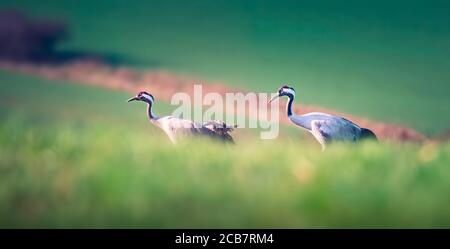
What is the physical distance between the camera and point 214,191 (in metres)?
3.46

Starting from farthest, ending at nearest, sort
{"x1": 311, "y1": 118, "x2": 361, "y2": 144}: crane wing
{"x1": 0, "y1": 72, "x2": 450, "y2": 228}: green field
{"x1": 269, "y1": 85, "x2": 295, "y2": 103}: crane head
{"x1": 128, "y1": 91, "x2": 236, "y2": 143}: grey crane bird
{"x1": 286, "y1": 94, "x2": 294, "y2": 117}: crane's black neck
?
{"x1": 286, "y1": 94, "x2": 294, "y2": 117}: crane's black neck, {"x1": 269, "y1": 85, "x2": 295, "y2": 103}: crane head, {"x1": 311, "y1": 118, "x2": 361, "y2": 144}: crane wing, {"x1": 128, "y1": 91, "x2": 236, "y2": 143}: grey crane bird, {"x1": 0, "y1": 72, "x2": 450, "y2": 228}: green field

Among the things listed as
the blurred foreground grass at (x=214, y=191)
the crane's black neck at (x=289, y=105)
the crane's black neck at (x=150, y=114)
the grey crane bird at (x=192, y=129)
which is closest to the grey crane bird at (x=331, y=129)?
the crane's black neck at (x=289, y=105)

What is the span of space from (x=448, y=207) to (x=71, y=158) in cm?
199

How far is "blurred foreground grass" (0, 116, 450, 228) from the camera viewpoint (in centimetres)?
340

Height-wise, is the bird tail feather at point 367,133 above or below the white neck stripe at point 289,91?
below

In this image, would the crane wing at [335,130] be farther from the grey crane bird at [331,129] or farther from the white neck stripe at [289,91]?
the white neck stripe at [289,91]

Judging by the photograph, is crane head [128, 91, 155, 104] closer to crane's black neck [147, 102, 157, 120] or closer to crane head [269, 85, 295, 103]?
crane's black neck [147, 102, 157, 120]

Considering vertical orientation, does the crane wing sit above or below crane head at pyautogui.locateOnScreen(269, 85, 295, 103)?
below

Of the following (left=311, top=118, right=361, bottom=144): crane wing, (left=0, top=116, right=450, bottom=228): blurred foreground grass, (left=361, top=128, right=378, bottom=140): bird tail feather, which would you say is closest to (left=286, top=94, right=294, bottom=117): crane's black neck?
(left=311, top=118, right=361, bottom=144): crane wing

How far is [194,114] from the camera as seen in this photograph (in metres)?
5.45

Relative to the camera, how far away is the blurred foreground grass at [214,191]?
3398 millimetres

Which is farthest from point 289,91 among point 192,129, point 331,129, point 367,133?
point 192,129
